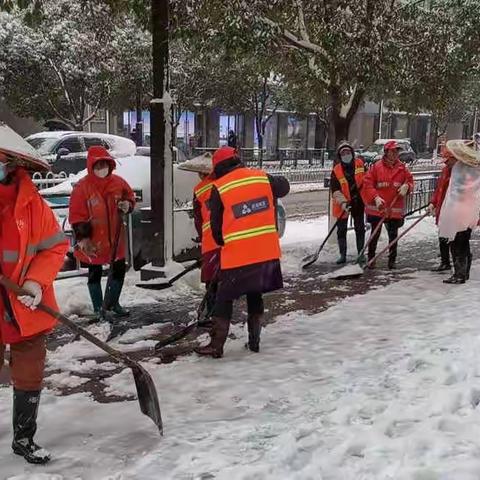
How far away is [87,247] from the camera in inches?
225

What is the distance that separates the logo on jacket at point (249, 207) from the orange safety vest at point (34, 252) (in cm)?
155

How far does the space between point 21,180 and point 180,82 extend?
2623 centimetres

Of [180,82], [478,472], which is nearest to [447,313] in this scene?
[478,472]

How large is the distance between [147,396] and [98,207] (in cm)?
243

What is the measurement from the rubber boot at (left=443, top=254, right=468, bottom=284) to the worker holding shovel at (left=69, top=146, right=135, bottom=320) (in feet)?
12.0

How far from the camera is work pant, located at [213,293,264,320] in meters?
4.86

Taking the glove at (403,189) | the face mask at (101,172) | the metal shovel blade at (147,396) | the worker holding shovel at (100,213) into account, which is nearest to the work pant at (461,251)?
the glove at (403,189)

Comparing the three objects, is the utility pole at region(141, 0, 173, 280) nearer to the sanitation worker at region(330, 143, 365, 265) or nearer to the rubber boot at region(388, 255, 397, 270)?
the sanitation worker at region(330, 143, 365, 265)

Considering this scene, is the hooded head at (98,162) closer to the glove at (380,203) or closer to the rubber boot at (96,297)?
the rubber boot at (96,297)

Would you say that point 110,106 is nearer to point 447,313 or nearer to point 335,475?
point 447,313

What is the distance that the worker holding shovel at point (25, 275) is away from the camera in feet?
10.5

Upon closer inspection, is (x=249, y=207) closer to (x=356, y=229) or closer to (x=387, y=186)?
(x=387, y=186)

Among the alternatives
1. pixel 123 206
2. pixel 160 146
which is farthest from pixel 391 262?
pixel 123 206

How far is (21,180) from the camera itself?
3.31 m
